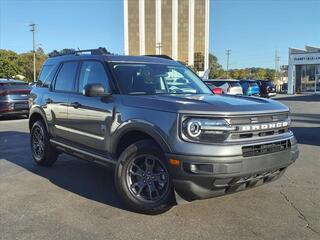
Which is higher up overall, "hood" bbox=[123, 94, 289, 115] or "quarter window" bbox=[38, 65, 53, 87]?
"quarter window" bbox=[38, 65, 53, 87]

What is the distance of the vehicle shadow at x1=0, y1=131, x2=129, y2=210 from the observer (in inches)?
230

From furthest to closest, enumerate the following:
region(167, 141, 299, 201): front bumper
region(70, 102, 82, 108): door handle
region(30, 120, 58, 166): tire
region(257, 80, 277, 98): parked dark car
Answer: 1. region(257, 80, 277, 98): parked dark car
2. region(30, 120, 58, 166): tire
3. region(70, 102, 82, 108): door handle
4. region(167, 141, 299, 201): front bumper

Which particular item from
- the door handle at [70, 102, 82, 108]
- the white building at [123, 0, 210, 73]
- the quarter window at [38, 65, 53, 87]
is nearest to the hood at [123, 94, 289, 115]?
the door handle at [70, 102, 82, 108]

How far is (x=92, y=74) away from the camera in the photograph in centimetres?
609

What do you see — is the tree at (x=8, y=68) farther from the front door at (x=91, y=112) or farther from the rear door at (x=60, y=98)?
the front door at (x=91, y=112)

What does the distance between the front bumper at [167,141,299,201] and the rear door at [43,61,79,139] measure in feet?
8.60

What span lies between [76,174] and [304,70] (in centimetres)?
5089

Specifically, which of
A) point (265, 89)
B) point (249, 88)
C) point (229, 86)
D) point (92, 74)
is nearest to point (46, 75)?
point (92, 74)

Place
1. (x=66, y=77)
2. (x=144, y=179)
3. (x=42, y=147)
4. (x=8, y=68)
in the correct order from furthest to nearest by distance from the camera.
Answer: (x=8, y=68), (x=42, y=147), (x=66, y=77), (x=144, y=179)

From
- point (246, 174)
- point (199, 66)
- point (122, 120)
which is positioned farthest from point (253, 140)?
point (199, 66)

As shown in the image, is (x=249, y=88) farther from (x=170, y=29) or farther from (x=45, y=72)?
(x=170, y=29)

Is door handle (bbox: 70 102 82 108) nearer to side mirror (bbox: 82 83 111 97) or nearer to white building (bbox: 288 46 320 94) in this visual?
side mirror (bbox: 82 83 111 97)

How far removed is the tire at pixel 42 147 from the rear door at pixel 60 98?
377 mm

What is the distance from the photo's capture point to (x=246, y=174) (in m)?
4.47
